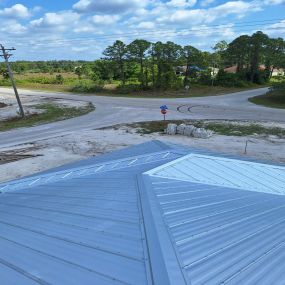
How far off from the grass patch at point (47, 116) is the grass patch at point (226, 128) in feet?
29.1

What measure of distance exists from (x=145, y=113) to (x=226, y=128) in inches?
381

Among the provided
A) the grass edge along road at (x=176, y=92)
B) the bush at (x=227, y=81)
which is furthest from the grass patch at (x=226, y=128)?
the bush at (x=227, y=81)

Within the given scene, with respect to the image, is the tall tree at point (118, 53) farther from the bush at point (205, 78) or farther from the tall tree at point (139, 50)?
the bush at point (205, 78)

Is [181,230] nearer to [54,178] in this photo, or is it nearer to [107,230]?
[107,230]

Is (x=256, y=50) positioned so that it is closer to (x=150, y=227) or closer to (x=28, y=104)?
(x=28, y=104)

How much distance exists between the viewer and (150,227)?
19.7 ft

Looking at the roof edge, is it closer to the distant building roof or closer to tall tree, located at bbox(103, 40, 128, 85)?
the distant building roof

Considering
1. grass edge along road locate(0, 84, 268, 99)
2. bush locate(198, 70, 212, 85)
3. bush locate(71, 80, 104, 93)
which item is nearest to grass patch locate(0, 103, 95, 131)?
grass edge along road locate(0, 84, 268, 99)

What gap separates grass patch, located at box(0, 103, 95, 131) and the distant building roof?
2228 cm

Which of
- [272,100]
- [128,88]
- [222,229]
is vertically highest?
[222,229]

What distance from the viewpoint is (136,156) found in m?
12.4

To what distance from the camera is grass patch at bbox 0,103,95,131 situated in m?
31.3

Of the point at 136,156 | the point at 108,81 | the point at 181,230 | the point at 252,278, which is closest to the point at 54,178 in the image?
the point at 136,156

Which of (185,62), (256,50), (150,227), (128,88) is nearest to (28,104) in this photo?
(128,88)
